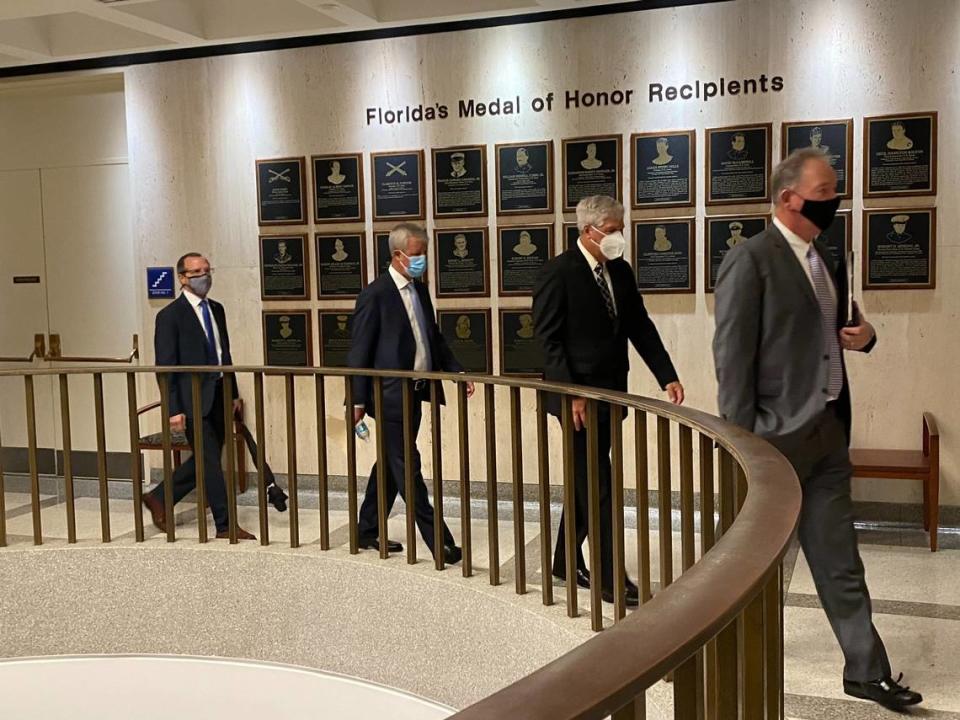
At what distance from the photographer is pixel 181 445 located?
7086mm

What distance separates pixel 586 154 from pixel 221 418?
8.79ft

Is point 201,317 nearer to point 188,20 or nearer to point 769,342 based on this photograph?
point 188,20

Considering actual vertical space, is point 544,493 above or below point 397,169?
below

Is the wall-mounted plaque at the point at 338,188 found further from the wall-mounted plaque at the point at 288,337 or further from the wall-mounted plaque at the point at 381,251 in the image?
the wall-mounted plaque at the point at 288,337

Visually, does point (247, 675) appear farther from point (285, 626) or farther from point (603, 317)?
point (603, 317)

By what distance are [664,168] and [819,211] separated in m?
2.94

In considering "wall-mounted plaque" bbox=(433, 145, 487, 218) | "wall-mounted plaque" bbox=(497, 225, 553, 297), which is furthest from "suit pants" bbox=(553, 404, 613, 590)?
"wall-mounted plaque" bbox=(433, 145, 487, 218)

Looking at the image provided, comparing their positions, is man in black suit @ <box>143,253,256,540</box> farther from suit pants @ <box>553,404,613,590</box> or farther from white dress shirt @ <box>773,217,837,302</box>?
white dress shirt @ <box>773,217,837,302</box>

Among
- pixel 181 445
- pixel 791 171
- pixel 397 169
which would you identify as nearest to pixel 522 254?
pixel 397 169

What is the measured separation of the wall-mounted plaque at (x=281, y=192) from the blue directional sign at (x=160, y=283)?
2.86 feet

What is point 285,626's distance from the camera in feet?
17.7

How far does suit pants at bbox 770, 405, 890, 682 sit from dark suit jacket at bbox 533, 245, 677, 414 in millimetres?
1123

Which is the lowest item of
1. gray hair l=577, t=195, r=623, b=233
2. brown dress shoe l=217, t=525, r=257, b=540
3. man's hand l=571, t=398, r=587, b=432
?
brown dress shoe l=217, t=525, r=257, b=540

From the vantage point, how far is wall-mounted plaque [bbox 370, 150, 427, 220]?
23.5 ft
